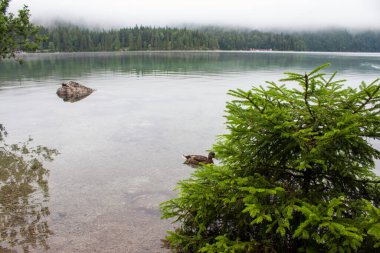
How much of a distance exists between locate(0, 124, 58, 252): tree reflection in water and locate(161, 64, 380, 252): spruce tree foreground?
5.42 m

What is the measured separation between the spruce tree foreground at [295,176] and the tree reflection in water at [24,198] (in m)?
5.42

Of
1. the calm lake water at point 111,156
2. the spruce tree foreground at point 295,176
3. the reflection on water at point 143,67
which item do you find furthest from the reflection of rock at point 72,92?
the spruce tree foreground at point 295,176

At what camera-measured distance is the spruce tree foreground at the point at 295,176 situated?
4.90m

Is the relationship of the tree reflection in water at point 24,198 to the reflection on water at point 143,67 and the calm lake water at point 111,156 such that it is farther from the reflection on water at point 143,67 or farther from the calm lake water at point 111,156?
the reflection on water at point 143,67

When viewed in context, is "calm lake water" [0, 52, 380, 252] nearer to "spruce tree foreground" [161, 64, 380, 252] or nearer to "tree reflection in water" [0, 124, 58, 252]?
"tree reflection in water" [0, 124, 58, 252]

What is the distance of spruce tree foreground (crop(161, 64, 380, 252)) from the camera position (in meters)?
4.90

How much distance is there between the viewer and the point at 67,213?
1088 centimetres

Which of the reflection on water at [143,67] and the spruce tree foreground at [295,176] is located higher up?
the reflection on water at [143,67]

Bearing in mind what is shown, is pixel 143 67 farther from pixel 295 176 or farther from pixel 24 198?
pixel 295 176

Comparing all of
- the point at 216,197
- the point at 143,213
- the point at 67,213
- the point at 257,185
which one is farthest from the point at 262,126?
the point at 67,213

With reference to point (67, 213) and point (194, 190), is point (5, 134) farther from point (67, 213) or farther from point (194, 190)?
point (194, 190)

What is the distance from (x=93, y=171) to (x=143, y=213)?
4.87 metres

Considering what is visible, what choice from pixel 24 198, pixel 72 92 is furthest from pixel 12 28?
pixel 24 198

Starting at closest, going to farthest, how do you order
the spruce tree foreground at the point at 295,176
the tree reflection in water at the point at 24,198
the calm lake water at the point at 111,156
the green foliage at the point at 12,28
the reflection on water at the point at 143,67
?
the spruce tree foreground at the point at 295,176 → the tree reflection in water at the point at 24,198 → the calm lake water at the point at 111,156 → the green foliage at the point at 12,28 → the reflection on water at the point at 143,67
